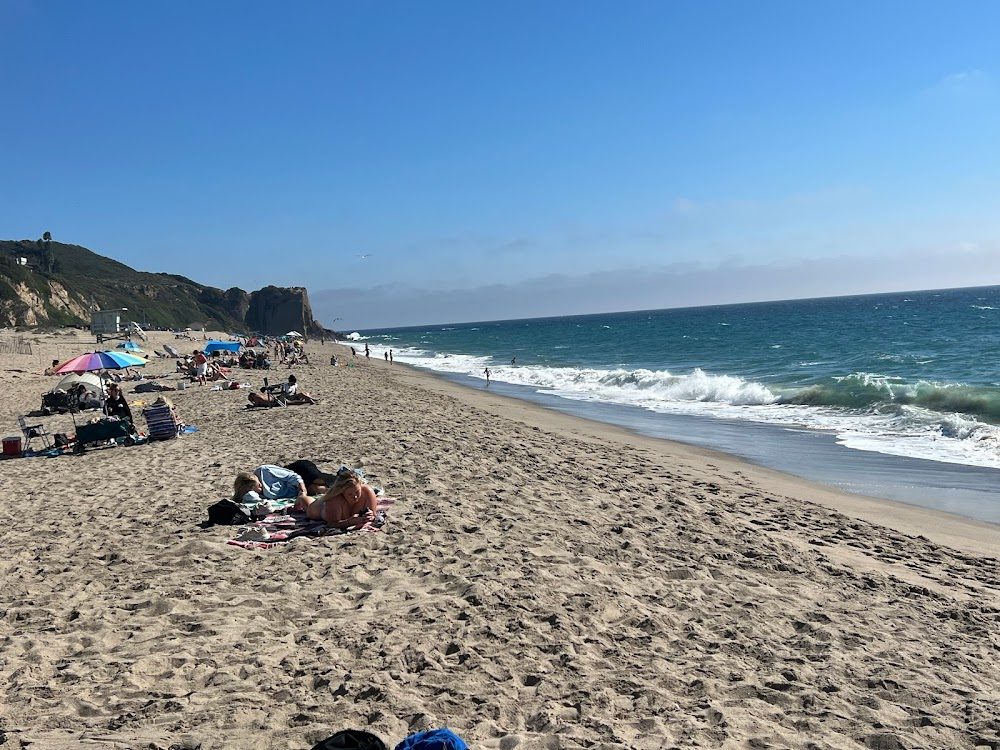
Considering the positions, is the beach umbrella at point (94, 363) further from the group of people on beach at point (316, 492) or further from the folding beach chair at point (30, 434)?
the group of people on beach at point (316, 492)

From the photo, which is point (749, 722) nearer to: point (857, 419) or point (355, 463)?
point (355, 463)

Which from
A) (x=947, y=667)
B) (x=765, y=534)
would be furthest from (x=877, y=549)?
(x=947, y=667)

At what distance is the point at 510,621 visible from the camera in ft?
16.2

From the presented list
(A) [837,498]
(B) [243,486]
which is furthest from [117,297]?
(A) [837,498]

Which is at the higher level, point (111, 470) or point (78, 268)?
point (78, 268)

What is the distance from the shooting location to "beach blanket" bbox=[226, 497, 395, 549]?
6711 mm

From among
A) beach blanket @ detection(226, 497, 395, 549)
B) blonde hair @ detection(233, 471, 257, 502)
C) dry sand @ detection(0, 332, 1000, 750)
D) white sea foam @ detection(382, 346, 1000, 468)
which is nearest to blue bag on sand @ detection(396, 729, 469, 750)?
dry sand @ detection(0, 332, 1000, 750)

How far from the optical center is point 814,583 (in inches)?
234

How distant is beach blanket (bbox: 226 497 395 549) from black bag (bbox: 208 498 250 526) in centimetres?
17

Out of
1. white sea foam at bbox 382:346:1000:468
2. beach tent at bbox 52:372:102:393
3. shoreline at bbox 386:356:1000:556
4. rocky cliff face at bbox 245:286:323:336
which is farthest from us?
rocky cliff face at bbox 245:286:323:336

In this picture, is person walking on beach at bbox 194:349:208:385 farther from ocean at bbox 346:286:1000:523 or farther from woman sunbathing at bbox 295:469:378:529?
woman sunbathing at bbox 295:469:378:529

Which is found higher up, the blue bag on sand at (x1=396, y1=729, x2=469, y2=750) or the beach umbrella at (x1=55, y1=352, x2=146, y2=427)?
the beach umbrella at (x1=55, y1=352, x2=146, y2=427)

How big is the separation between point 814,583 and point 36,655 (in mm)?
5850

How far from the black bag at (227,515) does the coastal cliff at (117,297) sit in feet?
193
